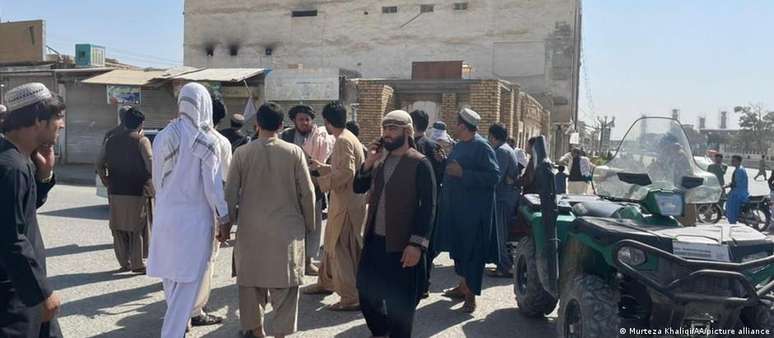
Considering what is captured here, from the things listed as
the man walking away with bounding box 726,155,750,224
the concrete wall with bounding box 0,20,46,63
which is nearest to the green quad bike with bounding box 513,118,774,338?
the man walking away with bounding box 726,155,750,224

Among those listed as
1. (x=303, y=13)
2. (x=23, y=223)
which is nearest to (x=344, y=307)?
(x=23, y=223)

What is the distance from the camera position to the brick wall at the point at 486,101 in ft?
50.2

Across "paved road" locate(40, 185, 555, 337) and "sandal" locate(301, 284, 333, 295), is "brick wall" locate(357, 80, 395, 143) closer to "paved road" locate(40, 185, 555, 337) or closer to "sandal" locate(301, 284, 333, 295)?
"paved road" locate(40, 185, 555, 337)

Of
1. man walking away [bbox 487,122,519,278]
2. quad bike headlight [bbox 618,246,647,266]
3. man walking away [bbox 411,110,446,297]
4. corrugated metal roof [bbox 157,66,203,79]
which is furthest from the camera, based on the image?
corrugated metal roof [bbox 157,66,203,79]

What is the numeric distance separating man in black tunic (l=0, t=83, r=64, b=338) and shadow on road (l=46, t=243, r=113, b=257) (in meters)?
5.19

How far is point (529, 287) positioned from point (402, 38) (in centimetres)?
A: 2526

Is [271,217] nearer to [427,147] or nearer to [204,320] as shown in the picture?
[204,320]

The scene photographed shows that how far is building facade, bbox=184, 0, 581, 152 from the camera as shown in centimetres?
2653

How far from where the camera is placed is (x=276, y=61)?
31406 millimetres

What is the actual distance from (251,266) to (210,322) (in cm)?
103

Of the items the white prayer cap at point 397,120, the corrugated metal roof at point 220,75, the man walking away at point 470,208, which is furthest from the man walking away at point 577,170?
the corrugated metal roof at point 220,75

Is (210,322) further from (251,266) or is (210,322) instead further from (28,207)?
(28,207)

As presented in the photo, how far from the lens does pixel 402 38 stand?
96.0ft

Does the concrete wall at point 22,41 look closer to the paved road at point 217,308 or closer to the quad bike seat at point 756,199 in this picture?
the paved road at point 217,308
